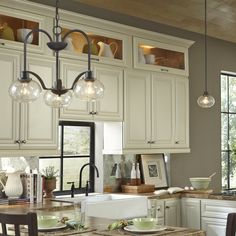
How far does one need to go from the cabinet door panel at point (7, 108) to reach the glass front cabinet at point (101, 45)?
630mm

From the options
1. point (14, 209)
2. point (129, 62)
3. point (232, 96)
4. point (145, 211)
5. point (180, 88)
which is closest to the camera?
point (14, 209)

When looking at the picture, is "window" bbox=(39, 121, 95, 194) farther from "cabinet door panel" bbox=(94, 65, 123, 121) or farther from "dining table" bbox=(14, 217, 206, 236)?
"dining table" bbox=(14, 217, 206, 236)

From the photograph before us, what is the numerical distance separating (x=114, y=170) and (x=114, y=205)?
1.00 metres

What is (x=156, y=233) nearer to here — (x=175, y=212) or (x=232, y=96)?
(x=175, y=212)

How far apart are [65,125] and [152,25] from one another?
195 cm

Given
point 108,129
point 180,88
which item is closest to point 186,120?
point 180,88

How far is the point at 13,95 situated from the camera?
3.13m

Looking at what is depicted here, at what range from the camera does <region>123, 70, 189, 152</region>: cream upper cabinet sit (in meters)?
5.72

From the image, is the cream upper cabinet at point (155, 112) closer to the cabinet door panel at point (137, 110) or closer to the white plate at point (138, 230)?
the cabinet door panel at point (137, 110)

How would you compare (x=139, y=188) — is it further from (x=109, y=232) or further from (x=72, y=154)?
(x=109, y=232)

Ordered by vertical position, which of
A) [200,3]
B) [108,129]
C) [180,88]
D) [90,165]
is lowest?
[90,165]

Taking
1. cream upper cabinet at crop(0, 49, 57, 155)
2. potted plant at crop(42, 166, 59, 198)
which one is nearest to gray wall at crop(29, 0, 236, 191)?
cream upper cabinet at crop(0, 49, 57, 155)

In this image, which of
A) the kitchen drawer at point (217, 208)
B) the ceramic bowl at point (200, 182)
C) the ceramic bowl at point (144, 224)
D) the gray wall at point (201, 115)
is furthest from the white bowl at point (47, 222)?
the gray wall at point (201, 115)

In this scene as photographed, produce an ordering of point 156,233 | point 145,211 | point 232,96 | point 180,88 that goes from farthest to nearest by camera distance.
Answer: point 232,96
point 180,88
point 145,211
point 156,233
